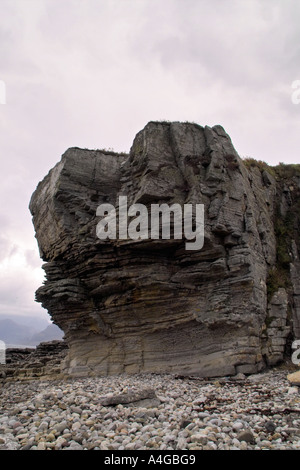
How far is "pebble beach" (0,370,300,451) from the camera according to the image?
7793 millimetres

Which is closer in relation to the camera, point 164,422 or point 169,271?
point 164,422

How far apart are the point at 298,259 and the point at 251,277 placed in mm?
8090

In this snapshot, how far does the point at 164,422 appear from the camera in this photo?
9.34 meters

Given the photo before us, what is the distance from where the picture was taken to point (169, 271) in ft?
Answer: 67.5

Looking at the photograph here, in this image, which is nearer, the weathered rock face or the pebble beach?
the pebble beach

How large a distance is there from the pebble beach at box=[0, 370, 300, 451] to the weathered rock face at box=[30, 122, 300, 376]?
17.4 feet

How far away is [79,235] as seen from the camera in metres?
22.7

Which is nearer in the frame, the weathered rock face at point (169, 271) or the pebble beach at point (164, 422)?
the pebble beach at point (164, 422)

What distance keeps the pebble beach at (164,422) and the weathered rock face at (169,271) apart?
17.4 feet

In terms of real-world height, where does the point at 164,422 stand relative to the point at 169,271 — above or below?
below

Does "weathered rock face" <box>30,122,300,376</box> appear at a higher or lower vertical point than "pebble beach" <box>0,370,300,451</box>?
higher

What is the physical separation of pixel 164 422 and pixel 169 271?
11.7m

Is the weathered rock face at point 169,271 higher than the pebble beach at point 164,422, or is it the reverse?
the weathered rock face at point 169,271

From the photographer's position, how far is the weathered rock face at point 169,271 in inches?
752
